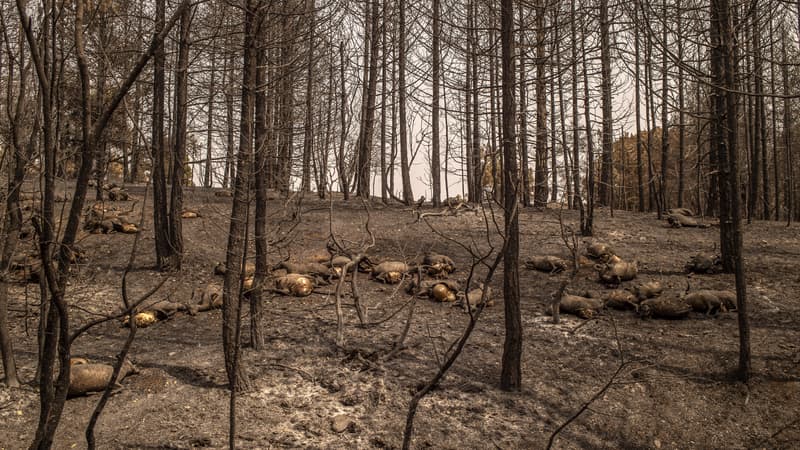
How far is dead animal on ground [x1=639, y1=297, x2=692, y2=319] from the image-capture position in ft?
25.8

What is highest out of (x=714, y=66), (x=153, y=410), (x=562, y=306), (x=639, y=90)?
(x=639, y=90)

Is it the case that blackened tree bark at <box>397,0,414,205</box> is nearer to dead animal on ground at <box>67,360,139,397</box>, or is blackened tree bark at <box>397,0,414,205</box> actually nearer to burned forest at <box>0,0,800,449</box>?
burned forest at <box>0,0,800,449</box>

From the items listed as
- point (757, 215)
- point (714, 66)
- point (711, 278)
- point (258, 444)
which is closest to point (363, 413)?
point (258, 444)

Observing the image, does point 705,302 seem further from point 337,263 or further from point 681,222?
point 337,263

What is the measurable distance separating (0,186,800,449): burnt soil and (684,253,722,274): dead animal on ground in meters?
0.18

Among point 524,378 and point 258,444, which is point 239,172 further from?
point 524,378

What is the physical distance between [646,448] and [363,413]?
122 inches

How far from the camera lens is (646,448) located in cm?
531

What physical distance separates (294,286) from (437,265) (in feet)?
9.33

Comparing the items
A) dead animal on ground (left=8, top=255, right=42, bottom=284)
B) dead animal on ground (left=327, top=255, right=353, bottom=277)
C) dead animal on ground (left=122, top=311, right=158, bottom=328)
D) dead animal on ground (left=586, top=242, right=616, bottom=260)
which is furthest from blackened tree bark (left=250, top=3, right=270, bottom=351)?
dead animal on ground (left=586, top=242, right=616, bottom=260)

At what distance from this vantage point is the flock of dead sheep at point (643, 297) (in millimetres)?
7965

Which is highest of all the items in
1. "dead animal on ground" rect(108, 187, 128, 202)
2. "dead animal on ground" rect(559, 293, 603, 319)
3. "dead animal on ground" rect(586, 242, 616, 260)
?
"dead animal on ground" rect(108, 187, 128, 202)

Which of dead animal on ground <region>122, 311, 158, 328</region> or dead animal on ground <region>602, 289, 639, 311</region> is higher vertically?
dead animal on ground <region>602, 289, 639, 311</region>

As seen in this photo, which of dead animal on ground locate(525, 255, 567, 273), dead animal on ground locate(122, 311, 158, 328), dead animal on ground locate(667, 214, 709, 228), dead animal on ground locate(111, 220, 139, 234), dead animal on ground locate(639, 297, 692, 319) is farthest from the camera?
dead animal on ground locate(667, 214, 709, 228)
